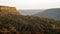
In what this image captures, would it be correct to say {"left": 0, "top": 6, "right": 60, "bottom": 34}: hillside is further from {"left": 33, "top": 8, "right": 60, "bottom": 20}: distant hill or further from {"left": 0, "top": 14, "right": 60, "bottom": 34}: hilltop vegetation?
{"left": 33, "top": 8, "right": 60, "bottom": 20}: distant hill

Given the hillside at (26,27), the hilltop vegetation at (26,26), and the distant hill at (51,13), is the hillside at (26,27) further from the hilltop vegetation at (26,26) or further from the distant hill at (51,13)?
the distant hill at (51,13)

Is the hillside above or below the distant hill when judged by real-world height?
above

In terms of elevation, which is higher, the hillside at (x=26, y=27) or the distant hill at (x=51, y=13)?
the hillside at (x=26, y=27)

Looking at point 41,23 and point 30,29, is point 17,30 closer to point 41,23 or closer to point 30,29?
point 30,29

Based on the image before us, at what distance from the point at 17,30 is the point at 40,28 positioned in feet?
2.14

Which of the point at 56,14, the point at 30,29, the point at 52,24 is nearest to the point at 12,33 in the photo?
the point at 30,29

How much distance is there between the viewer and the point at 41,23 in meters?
5.46

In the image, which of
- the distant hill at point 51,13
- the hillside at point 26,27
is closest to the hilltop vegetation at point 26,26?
the hillside at point 26,27

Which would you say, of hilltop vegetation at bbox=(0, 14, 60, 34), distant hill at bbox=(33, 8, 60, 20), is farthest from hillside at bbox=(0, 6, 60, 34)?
distant hill at bbox=(33, 8, 60, 20)

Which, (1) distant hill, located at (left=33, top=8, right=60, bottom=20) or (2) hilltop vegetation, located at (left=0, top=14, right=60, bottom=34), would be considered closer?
(2) hilltop vegetation, located at (left=0, top=14, right=60, bottom=34)

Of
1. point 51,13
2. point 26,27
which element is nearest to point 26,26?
point 26,27

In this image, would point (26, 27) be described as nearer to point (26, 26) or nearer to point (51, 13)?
point (26, 26)

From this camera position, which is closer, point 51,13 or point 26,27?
point 26,27

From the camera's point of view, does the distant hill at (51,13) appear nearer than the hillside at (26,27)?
No
